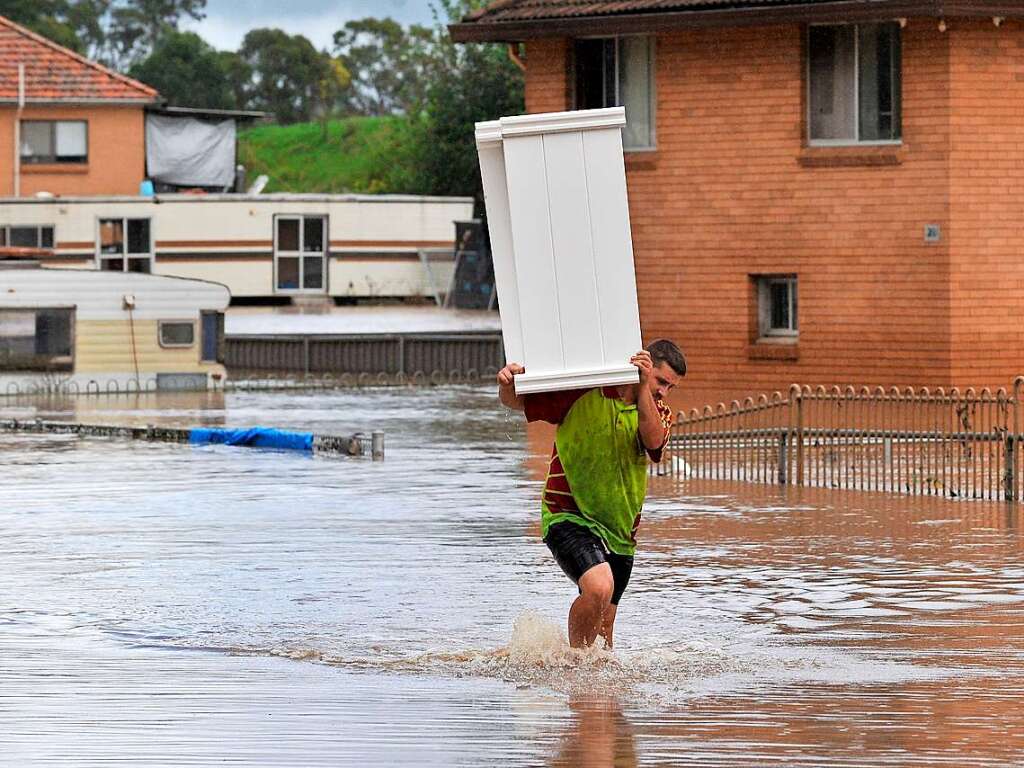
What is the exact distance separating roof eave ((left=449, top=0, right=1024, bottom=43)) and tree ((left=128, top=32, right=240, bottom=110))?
53069 mm

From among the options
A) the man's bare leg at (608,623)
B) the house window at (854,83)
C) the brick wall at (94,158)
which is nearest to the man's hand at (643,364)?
the man's bare leg at (608,623)

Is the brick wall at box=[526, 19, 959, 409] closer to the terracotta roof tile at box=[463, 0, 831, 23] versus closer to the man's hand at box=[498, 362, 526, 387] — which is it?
the terracotta roof tile at box=[463, 0, 831, 23]

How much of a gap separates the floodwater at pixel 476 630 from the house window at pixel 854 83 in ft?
38.8

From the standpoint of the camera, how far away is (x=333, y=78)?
3787 inches

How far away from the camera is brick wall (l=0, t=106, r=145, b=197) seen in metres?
49.0

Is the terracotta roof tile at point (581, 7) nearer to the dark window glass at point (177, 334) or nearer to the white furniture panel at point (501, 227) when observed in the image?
the dark window glass at point (177, 334)

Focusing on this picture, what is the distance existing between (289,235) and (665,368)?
3661 centimetres

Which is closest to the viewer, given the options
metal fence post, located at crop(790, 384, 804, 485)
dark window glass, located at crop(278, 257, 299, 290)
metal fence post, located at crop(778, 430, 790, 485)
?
metal fence post, located at crop(790, 384, 804, 485)

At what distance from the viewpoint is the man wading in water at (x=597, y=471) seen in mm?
9773

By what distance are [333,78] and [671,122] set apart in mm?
66539

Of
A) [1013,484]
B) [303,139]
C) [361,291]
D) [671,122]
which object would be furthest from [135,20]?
[1013,484]

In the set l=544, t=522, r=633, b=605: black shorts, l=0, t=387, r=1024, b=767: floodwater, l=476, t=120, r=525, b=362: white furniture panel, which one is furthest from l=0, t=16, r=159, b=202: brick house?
l=544, t=522, r=633, b=605: black shorts

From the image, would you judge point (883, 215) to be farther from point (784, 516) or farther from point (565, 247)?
point (565, 247)

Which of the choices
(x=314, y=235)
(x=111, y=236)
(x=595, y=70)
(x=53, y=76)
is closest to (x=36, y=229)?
(x=111, y=236)
